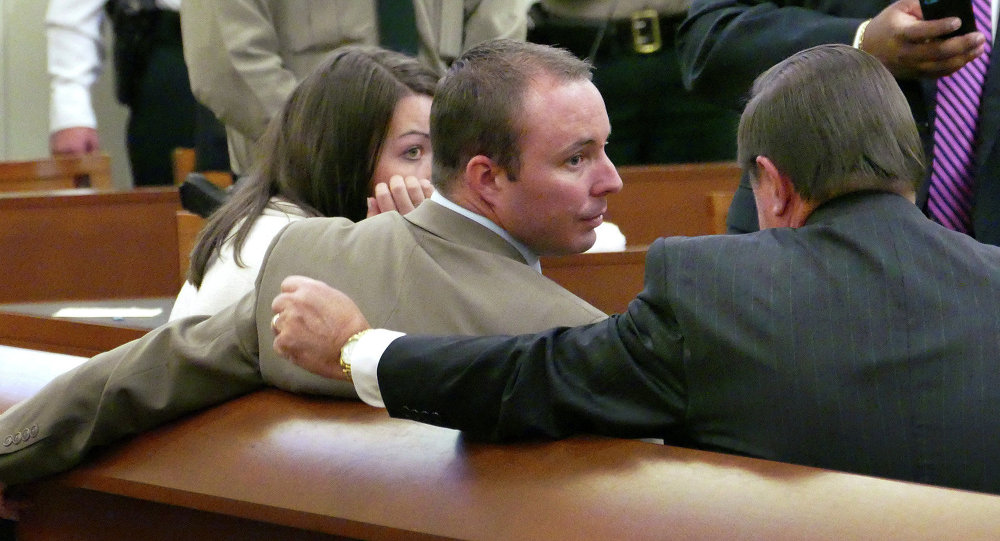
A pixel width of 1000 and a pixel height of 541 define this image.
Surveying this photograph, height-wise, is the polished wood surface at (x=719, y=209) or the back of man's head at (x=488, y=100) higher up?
the back of man's head at (x=488, y=100)

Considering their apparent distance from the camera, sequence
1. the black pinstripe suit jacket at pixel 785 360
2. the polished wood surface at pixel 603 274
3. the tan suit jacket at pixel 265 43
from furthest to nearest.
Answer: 1. the tan suit jacket at pixel 265 43
2. the polished wood surface at pixel 603 274
3. the black pinstripe suit jacket at pixel 785 360

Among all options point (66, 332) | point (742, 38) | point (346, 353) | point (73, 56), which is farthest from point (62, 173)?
point (346, 353)

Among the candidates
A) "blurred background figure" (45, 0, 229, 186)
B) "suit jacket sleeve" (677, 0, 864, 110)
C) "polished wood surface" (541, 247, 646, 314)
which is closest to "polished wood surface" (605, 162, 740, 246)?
"polished wood surface" (541, 247, 646, 314)

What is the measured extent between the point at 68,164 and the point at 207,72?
3.74 ft

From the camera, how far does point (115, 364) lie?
1.85 metres

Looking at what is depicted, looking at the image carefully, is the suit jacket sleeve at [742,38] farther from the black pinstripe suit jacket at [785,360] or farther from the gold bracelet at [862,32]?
the black pinstripe suit jacket at [785,360]

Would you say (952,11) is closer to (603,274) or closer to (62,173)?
(603,274)

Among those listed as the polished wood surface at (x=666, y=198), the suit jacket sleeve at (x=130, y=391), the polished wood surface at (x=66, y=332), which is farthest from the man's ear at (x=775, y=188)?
the polished wood surface at (x=666, y=198)

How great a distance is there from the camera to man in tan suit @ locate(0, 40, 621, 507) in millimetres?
1754

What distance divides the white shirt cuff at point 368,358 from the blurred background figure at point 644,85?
2699 millimetres

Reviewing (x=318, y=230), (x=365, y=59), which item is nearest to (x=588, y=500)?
(x=318, y=230)

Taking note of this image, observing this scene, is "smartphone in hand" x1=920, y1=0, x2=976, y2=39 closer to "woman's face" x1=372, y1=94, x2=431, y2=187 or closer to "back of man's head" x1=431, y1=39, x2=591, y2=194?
"back of man's head" x1=431, y1=39, x2=591, y2=194

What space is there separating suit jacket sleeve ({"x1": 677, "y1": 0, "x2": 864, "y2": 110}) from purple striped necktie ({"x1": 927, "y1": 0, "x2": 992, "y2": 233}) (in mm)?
218

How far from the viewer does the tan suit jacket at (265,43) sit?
364 cm
